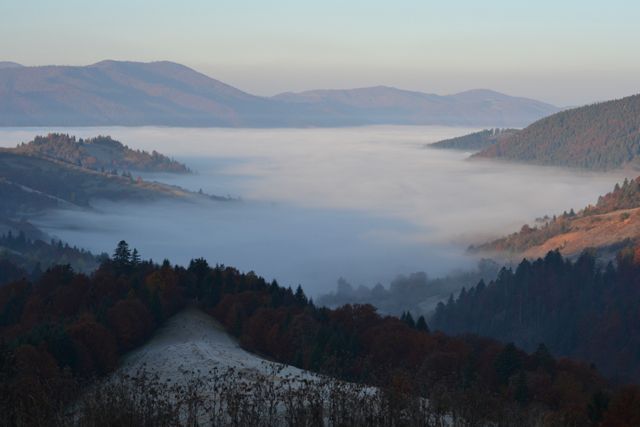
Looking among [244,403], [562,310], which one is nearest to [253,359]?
[244,403]

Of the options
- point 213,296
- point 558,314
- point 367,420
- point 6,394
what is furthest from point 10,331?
point 558,314

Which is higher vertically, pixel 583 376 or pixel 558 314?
pixel 583 376

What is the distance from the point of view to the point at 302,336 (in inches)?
3189

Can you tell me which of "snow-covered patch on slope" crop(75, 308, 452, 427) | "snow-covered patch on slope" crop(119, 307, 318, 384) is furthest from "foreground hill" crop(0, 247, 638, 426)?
"snow-covered patch on slope" crop(119, 307, 318, 384)

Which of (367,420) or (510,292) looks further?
(510,292)

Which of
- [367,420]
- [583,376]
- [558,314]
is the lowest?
[558,314]

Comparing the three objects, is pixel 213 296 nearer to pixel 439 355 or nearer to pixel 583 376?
pixel 439 355

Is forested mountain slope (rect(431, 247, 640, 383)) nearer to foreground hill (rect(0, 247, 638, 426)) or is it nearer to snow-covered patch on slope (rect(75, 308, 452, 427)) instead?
foreground hill (rect(0, 247, 638, 426))

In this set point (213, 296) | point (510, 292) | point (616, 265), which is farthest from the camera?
point (616, 265)

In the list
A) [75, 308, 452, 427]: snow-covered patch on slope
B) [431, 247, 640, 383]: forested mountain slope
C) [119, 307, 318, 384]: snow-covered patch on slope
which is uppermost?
[75, 308, 452, 427]: snow-covered patch on slope

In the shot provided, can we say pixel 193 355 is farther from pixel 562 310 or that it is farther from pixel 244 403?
pixel 562 310

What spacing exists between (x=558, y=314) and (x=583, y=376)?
8552cm

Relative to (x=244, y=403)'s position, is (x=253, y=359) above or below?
below

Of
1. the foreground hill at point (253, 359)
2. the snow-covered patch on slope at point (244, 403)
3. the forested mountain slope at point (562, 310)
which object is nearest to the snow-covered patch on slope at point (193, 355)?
the snow-covered patch on slope at point (244, 403)
